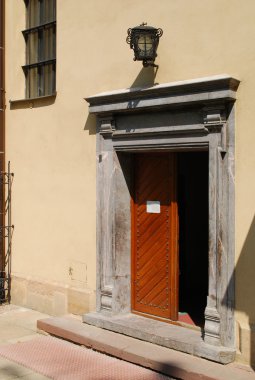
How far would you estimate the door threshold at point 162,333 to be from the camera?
6012 mm

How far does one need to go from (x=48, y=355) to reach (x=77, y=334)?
0.50 m

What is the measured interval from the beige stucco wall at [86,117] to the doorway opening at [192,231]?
133 cm

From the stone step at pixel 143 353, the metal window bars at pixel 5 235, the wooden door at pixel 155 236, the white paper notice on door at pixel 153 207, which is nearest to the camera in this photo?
the stone step at pixel 143 353

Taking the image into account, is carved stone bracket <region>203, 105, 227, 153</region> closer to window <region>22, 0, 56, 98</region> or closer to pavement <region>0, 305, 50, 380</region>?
pavement <region>0, 305, 50, 380</region>

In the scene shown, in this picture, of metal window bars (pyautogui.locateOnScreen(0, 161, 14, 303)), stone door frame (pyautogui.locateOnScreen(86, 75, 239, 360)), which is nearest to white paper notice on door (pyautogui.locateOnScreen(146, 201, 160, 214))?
stone door frame (pyautogui.locateOnScreen(86, 75, 239, 360))

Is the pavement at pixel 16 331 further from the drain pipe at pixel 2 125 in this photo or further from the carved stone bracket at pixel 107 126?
the carved stone bracket at pixel 107 126

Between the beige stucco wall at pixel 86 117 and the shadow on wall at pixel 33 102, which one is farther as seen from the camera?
the shadow on wall at pixel 33 102

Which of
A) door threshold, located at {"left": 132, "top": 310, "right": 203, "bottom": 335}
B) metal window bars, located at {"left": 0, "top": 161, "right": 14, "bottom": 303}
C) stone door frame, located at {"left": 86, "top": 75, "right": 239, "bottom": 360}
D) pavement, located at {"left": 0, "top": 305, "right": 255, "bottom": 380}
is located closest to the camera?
pavement, located at {"left": 0, "top": 305, "right": 255, "bottom": 380}

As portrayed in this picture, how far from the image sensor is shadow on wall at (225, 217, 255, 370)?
5887 millimetres

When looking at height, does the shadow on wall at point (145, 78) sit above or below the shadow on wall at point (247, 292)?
above

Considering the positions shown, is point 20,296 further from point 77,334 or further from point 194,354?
point 194,354

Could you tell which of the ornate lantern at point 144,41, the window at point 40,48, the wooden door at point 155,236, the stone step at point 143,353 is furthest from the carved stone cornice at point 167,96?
the stone step at point 143,353

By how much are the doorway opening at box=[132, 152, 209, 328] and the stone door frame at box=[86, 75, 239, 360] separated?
0.53 feet

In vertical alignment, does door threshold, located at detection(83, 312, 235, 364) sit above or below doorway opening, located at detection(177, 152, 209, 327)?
below
